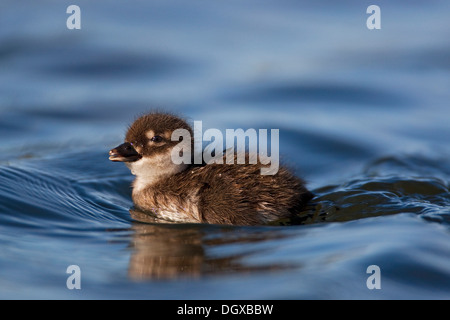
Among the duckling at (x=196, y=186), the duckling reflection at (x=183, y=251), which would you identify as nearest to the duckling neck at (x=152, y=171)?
the duckling at (x=196, y=186)

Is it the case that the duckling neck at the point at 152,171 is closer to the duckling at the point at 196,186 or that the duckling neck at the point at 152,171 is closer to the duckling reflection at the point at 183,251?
the duckling at the point at 196,186

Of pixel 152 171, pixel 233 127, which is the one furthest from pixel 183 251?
pixel 233 127

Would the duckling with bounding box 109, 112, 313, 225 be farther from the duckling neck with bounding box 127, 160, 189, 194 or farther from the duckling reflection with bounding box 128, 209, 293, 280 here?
the duckling reflection with bounding box 128, 209, 293, 280

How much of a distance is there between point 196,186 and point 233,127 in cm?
351

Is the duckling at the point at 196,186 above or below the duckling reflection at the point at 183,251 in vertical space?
above

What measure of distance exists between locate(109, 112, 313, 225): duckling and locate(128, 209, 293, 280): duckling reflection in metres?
0.18

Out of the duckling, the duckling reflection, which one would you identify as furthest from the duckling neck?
the duckling reflection

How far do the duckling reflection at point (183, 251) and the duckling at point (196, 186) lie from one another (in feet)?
0.58

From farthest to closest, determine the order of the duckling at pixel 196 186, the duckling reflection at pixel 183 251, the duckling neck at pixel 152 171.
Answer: the duckling neck at pixel 152 171
the duckling at pixel 196 186
the duckling reflection at pixel 183 251

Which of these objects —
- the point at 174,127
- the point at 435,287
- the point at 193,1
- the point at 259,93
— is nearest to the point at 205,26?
the point at 193,1

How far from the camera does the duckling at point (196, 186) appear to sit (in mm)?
6664

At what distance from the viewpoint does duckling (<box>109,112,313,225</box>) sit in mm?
6664

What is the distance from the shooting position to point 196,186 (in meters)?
6.88
